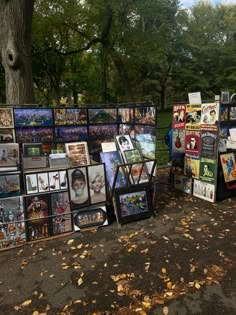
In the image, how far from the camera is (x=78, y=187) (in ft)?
13.1

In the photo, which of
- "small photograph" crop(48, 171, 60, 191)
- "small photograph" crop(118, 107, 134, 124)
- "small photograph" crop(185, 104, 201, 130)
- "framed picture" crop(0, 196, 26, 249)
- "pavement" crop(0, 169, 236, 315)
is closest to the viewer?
"pavement" crop(0, 169, 236, 315)

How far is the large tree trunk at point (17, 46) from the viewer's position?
18.5ft

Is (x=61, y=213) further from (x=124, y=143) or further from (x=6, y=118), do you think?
(x=6, y=118)

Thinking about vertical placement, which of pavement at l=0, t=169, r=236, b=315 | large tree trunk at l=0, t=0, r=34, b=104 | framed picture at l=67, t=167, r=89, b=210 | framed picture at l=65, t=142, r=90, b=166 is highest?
large tree trunk at l=0, t=0, r=34, b=104

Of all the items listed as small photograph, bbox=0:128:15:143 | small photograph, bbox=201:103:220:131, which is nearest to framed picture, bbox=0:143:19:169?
small photograph, bbox=0:128:15:143

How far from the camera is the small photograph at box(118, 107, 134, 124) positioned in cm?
537

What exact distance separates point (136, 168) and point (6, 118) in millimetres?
2443

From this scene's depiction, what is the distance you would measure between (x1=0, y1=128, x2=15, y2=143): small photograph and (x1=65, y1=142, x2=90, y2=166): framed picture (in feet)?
3.55

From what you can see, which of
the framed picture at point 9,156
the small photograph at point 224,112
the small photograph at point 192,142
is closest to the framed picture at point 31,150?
the framed picture at point 9,156

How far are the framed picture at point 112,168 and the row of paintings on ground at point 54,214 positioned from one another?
0.15 metres

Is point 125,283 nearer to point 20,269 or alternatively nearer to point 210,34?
point 20,269

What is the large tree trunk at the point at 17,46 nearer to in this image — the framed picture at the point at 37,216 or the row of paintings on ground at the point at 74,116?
the row of paintings on ground at the point at 74,116

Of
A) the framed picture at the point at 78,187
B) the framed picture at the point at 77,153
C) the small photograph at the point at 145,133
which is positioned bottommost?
the framed picture at the point at 78,187

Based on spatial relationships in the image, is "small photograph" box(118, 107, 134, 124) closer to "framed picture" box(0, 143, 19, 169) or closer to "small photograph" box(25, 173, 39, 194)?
"framed picture" box(0, 143, 19, 169)
